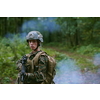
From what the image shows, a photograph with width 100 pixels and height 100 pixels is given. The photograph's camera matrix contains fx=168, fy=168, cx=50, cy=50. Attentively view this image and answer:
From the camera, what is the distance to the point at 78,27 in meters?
3.49

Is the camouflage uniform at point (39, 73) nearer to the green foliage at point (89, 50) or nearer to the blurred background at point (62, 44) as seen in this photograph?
Result: the blurred background at point (62, 44)

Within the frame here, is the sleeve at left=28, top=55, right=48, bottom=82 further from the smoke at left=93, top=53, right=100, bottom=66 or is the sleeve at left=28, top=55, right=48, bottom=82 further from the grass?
the smoke at left=93, top=53, right=100, bottom=66

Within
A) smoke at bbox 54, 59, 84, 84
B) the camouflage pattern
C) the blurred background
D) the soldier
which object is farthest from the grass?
the camouflage pattern

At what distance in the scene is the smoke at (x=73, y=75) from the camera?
318cm

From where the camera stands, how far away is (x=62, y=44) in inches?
138

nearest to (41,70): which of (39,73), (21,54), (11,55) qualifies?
(39,73)

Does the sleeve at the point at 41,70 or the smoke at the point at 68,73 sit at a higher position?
the sleeve at the point at 41,70

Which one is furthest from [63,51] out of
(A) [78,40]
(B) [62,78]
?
(B) [62,78]

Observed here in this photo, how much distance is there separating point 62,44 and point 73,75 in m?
0.69

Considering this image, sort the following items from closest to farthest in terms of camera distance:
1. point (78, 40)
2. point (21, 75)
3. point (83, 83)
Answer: point (21, 75)
point (83, 83)
point (78, 40)

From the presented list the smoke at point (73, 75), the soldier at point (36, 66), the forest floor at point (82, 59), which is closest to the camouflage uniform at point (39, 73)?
the soldier at point (36, 66)
